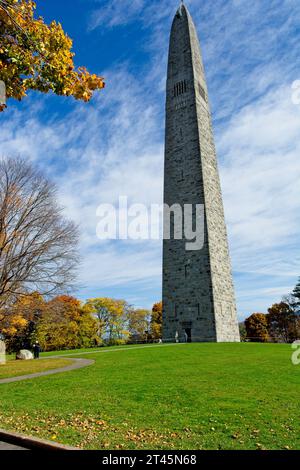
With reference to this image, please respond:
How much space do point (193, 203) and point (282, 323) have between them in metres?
45.4

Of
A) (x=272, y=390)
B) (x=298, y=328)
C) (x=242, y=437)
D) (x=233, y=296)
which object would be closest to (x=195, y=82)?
(x=233, y=296)

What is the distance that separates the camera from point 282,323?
66.4 meters

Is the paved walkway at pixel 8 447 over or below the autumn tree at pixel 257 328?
below

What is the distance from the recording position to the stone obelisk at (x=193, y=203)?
30.2 m

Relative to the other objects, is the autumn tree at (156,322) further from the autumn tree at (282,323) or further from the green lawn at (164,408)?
the green lawn at (164,408)

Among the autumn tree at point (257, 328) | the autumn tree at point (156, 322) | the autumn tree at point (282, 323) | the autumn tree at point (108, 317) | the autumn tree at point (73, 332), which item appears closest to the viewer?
the autumn tree at point (73, 332)

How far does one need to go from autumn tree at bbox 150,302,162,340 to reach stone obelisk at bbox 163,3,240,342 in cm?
2893

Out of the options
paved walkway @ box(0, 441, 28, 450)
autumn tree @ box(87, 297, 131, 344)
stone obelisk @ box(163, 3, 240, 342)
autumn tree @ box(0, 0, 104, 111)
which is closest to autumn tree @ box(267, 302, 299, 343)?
autumn tree @ box(87, 297, 131, 344)

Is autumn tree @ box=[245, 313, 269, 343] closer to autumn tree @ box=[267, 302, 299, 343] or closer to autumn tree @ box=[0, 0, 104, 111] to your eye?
autumn tree @ box=[267, 302, 299, 343]

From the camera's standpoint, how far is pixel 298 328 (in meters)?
61.0

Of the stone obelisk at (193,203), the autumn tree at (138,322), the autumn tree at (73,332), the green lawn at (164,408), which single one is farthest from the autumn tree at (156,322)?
the green lawn at (164,408)

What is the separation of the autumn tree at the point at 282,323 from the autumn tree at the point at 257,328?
1.65m

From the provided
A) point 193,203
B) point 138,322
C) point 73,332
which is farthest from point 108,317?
point 193,203

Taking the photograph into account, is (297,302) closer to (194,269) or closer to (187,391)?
(194,269)
